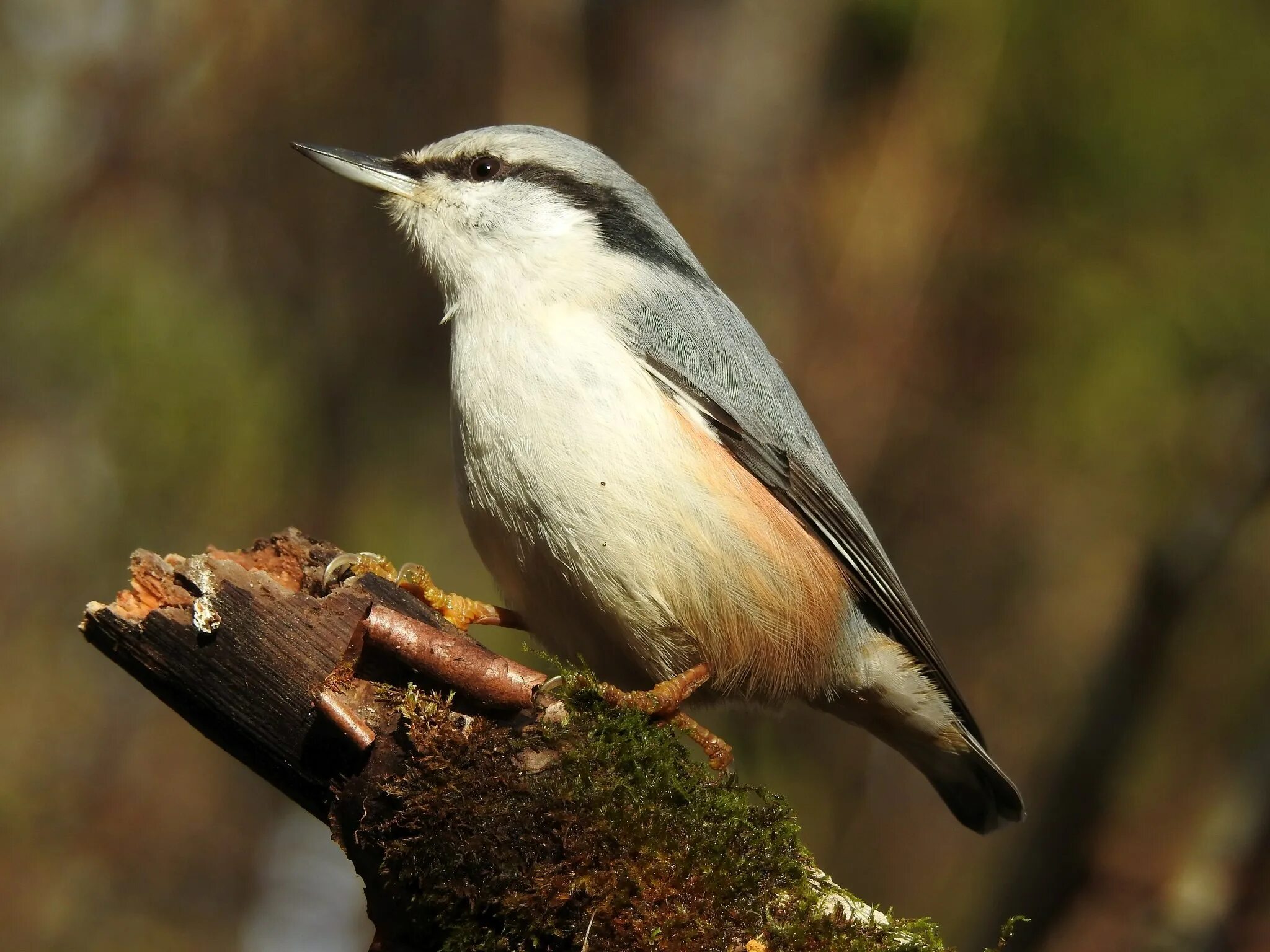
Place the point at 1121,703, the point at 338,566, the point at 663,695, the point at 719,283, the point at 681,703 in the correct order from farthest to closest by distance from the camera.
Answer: the point at 719,283 → the point at 1121,703 → the point at 681,703 → the point at 663,695 → the point at 338,566


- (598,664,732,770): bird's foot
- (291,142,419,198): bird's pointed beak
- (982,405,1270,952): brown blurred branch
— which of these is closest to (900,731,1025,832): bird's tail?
(982,405,1270,952): brown blurred branch

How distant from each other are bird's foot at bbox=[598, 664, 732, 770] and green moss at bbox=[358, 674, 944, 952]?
13.3 inches

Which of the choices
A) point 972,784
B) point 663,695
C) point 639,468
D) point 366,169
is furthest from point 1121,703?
point 366,169

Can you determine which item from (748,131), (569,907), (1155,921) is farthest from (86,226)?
(1155,921)

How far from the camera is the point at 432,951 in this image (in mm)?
1998

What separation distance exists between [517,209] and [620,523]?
103 centimetres

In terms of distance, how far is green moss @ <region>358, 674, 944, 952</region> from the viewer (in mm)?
1845

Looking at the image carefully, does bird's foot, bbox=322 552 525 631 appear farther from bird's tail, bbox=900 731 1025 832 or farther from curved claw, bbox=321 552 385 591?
bird's tail, bbox=900 731 1025 832

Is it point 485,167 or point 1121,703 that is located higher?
point 485,167

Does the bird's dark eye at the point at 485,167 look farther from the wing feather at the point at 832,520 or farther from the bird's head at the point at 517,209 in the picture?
the wing feather at the point at 832,520

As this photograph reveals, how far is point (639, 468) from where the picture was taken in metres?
2.49

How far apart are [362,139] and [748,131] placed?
6.71 feet

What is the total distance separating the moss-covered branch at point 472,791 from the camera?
73.2 inches

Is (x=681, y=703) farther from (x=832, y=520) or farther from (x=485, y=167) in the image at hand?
(x=485, y=167)
